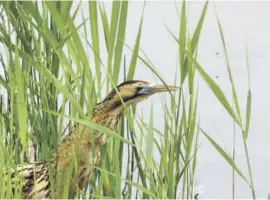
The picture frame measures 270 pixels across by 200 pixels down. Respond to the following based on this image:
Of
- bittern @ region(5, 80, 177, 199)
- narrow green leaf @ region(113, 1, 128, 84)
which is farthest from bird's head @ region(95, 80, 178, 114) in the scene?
narrow green leaf @ region(113, 1, 128, 84)

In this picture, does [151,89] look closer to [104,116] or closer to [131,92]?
[131,92]

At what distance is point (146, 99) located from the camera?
1.75 meters

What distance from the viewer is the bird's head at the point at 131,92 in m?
1.69

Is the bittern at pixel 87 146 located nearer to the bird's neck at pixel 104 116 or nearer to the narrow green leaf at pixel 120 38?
the bird's neck at pixel 104 116

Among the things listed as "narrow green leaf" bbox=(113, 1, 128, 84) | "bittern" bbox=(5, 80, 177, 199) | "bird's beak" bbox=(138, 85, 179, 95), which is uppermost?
"narrow green leaf" bbox=(113, 1, 128, 84)

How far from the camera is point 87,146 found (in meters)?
1.77

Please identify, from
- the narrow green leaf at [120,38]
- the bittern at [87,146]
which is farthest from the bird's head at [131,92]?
the narrow green leaf at [120,38]

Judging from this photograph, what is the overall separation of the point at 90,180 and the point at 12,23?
45cm

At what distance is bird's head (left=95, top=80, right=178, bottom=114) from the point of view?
5.54 ft

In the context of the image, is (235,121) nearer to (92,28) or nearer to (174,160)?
(174,160)

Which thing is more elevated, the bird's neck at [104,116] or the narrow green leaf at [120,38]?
the narrow green leaf at [120,38]

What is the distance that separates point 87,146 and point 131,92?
186 mm

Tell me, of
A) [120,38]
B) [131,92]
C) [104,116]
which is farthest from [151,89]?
[120,38]

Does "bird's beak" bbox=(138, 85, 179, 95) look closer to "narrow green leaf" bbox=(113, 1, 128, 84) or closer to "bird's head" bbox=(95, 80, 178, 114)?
"bird's head" bbox=(95, 80, 178, 114)
